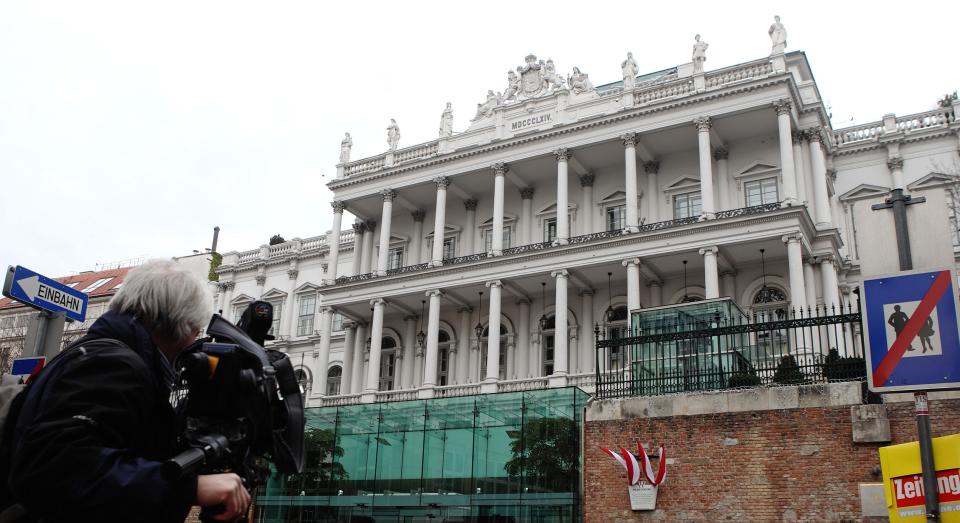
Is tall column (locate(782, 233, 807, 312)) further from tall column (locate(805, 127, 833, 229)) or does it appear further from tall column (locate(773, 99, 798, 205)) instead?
tall column (locate(805, 127, 833, 229))

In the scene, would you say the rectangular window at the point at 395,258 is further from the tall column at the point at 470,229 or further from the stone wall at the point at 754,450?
the stone wall at the point at 754,450

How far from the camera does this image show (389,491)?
24.0 metres

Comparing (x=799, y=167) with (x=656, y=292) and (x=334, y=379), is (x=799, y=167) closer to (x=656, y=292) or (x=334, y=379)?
(x=656, y=292)

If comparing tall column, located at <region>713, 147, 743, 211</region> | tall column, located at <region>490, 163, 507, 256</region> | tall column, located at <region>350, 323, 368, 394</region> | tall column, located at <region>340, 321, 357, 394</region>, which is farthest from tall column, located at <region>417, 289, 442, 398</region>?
tall column, located at <region>713, 147, 743, 211</region>

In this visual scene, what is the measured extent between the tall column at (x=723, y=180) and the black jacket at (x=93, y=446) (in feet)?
108

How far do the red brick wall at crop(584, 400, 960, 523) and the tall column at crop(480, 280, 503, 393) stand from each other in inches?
749

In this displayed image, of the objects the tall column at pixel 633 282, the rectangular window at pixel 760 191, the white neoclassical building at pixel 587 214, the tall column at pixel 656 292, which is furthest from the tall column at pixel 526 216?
the rectangular window at pixel 760 191

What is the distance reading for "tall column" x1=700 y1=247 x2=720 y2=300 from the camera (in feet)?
99.0

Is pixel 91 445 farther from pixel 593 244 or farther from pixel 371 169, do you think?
pixel 371 169

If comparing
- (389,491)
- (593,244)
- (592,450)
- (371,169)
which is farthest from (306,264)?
(592,450)

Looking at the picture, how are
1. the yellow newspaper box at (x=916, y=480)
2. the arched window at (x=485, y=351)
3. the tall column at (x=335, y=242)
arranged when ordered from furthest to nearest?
1. the tall column at (x=335, y=242)
2. the arched window at (x=485, y=351)
3. the yellow newspaper box at (x=916, y=480)

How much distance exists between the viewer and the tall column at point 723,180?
34.0 meters

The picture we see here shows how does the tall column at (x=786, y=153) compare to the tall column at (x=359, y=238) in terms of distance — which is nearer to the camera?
the tall column at (x=786, y=153)

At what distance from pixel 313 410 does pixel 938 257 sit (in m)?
22.6
